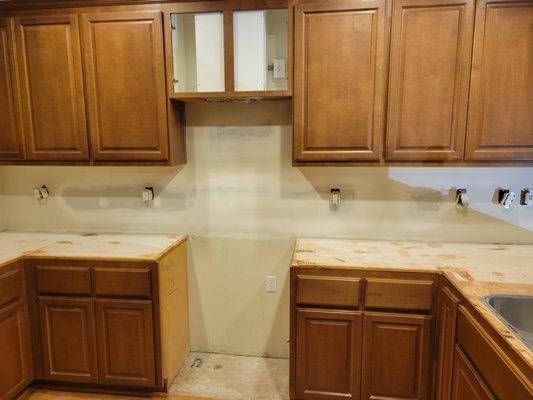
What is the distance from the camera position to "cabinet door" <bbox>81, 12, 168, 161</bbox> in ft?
6.86

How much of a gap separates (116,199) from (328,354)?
5.57 feet

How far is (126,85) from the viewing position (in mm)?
2146

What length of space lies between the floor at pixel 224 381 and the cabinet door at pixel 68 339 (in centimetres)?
17

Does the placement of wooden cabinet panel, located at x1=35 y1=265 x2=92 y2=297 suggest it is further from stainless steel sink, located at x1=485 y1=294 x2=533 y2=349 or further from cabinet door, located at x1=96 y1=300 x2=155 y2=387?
stainless steel sink, located at x1=485 y1=294 x2=533 y2=349

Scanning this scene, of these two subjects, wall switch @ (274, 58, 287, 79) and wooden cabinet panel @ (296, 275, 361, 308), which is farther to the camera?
wall switch @ (274, 58, 287, 79)

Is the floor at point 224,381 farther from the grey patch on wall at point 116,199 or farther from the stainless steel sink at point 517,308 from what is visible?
the stainless steel sink at point 517,308

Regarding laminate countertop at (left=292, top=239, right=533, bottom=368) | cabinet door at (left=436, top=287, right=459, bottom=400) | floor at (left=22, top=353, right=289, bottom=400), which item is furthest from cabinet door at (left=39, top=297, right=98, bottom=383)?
cabinet door at (left=436, top=287, right=459, bottom=400)

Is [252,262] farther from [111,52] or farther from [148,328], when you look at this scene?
[111,52]

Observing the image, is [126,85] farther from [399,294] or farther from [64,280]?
[399,294]

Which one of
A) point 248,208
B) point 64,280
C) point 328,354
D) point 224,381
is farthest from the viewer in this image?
point 248,208

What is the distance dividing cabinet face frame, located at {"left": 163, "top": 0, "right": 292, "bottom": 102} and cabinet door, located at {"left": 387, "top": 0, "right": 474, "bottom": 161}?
0.58 metres

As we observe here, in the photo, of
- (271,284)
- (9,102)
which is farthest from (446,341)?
(9,102)

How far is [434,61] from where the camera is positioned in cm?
193

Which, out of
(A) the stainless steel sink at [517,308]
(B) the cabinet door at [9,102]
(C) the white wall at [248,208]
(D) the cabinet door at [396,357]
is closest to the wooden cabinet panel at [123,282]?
(C) the white wall at [248,208]
